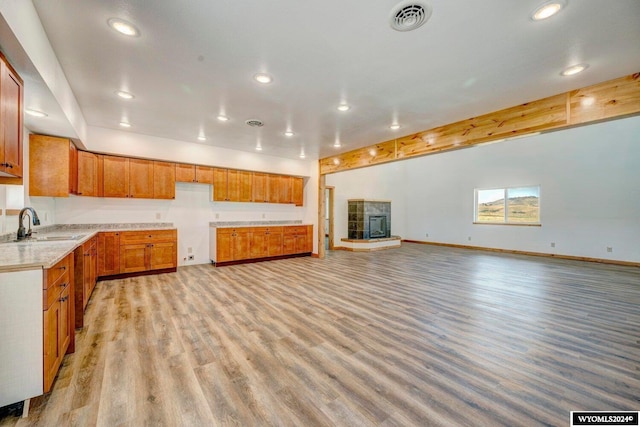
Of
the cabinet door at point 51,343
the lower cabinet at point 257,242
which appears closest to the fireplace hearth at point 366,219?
the lower cabinet at point 257,242

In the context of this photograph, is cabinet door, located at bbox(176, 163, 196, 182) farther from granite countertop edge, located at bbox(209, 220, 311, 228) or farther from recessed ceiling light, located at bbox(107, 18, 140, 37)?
recessed ceiling light, located at bbox(107, 18, 140, 37)

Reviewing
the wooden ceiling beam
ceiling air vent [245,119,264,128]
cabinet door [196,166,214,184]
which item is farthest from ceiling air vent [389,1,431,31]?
cabinet door [196,166,214,184]

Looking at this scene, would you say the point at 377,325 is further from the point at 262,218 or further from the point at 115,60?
the point at 262,218

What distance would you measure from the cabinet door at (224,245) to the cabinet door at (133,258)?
1304 mm

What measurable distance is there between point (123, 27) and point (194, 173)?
12.2ft

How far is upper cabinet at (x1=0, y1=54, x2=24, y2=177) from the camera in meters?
1.77

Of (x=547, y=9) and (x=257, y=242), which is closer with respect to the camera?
(x=547, y=9)

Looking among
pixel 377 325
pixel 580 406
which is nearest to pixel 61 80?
pixel 377 325

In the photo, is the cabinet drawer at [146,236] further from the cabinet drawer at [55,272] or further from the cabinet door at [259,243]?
the cabinet drawer at [55,272]

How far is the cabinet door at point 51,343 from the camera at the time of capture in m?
1.67

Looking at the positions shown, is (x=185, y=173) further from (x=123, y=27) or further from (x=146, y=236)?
(x=123, y=27)

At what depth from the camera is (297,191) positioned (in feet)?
23.4

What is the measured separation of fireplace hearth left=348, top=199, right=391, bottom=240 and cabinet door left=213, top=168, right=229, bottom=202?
4.24 m

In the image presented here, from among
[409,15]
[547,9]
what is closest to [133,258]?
[409,15]
